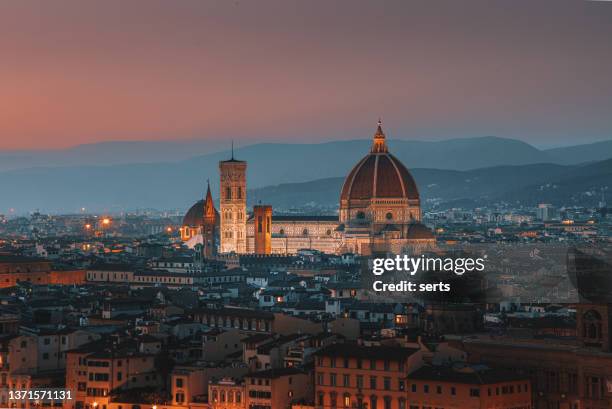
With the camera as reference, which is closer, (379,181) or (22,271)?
(22,271)

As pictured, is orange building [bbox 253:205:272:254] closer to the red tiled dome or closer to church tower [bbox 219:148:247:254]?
church tower [bbox 219:148:247:254]

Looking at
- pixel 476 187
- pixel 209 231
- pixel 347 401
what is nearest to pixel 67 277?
pixel 209 231

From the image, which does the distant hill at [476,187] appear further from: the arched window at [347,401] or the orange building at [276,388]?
the arched window at [347,401]

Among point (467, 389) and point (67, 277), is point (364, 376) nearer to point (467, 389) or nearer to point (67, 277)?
point (467, 389)

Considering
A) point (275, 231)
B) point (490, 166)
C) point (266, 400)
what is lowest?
point (266, 400)

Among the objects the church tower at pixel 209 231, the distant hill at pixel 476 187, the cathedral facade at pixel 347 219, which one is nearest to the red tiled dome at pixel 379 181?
the cathedral facade at pixel 347 219

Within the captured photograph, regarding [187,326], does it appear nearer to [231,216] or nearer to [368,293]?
[368,293]

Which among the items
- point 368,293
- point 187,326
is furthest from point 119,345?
point 368,293
